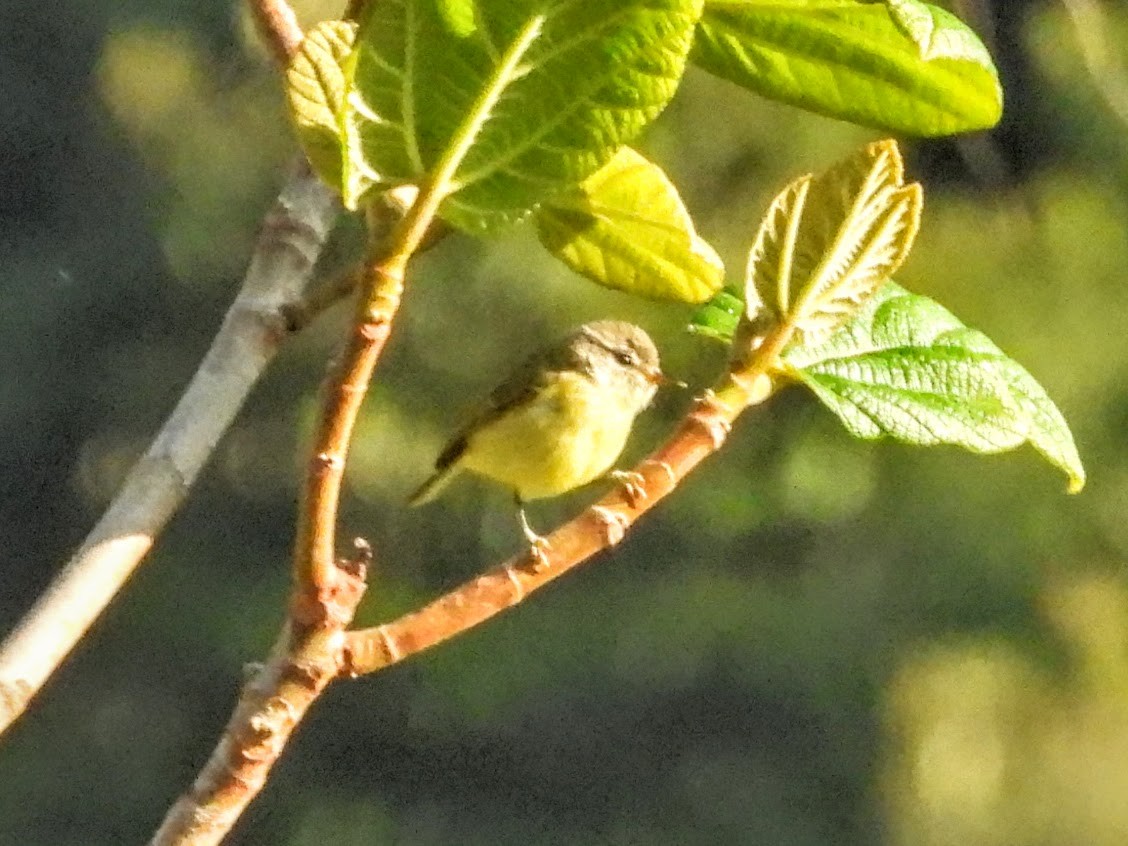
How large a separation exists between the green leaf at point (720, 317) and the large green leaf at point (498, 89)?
117 millimetres

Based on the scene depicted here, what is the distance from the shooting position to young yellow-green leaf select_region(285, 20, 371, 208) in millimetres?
254

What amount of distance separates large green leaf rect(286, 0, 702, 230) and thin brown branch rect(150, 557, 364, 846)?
0.25ft

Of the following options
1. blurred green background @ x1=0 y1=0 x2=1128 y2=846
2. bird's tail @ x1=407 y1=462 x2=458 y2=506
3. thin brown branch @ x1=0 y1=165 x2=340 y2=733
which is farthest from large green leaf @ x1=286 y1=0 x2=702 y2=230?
blurred green background @ x1=0 y1=0 x2=1128 y2=846

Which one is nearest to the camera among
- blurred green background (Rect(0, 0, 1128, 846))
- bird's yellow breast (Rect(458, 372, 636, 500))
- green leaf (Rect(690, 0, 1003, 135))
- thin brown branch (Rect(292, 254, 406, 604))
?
thin brown branch (Rect(292, 254, 406, 604))

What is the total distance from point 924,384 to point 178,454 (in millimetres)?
176

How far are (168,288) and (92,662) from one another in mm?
320

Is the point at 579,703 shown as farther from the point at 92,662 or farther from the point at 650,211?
the point at 650,211

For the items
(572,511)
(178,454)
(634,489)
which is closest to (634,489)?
(634,489)

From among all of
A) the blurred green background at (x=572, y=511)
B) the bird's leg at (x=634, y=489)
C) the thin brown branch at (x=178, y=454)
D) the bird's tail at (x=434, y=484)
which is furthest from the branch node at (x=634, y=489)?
the blurred green background at (x=572, y=511)

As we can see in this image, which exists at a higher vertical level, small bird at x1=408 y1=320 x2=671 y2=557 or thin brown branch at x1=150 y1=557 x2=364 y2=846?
thin brown branch at x1=150 y1=557 x2=364 y2=846

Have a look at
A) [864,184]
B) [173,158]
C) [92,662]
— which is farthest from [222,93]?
[864,184]

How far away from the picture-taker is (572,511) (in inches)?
45.6

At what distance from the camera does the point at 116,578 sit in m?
0.31

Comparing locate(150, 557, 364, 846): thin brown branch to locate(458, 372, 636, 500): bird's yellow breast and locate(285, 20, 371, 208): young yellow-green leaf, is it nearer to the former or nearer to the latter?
locate(285, 20, 371, 208): young yellow-green leaf
